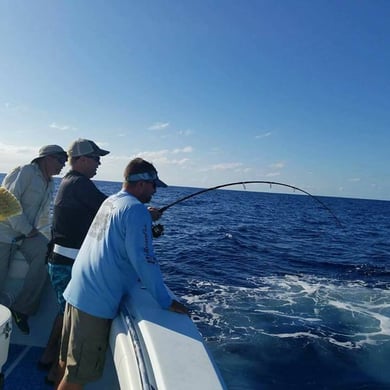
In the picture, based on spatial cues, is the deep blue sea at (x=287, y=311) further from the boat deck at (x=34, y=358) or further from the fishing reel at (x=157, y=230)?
the fishing reel at (x=157, y=230)

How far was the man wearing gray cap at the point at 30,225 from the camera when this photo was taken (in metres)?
3.19

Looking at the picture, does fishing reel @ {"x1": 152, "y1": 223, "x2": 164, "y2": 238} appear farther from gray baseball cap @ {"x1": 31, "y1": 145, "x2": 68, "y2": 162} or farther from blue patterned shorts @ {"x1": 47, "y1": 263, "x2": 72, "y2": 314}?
gray baseball cap @ {"x1": 31, "y1": 145, "x2": 68, "y2": 162}

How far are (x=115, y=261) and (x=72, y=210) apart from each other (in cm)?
89

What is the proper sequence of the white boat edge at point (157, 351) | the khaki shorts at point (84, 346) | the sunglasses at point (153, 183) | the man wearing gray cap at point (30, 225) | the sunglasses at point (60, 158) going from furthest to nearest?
the sunglasses at point (60, 158) → the man wearing gray cap at point (30, 225) → the sunglasses at point (153, 183) → the khaki shorts at point (84, 346) → the white boat edge at point (157, 351)

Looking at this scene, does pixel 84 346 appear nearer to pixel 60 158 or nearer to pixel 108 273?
pixel 108 273

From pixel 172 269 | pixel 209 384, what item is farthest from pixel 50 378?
pixel 172 269

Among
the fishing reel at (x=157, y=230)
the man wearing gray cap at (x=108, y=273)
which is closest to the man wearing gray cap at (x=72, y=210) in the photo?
the man wearing gray cap at (x=108, y=273)

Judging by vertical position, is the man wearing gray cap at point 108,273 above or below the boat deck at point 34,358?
above

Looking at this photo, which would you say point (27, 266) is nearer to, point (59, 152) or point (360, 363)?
point (59, 152)

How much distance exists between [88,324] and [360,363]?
5.05 meters

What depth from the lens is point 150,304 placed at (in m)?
2.20

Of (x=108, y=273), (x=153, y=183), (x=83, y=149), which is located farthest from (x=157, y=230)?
(x=108, y=273)

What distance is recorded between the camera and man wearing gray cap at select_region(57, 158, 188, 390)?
6.27ft

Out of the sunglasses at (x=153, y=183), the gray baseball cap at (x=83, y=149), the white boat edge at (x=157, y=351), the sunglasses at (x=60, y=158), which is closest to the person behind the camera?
the white boat edge at (x=157, y=351)
